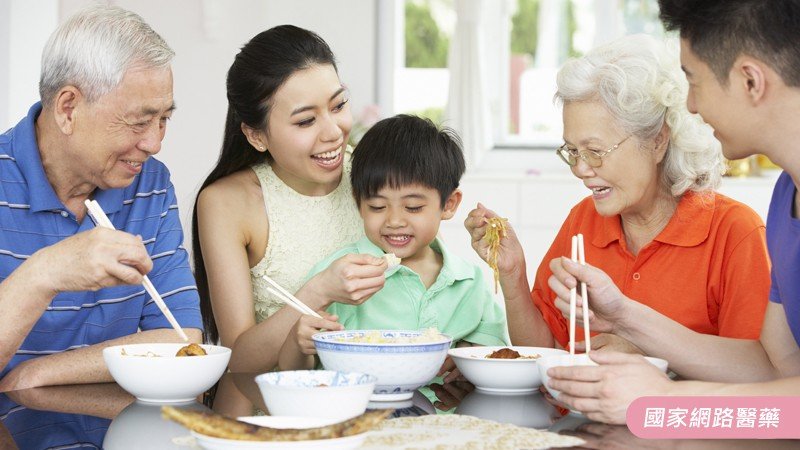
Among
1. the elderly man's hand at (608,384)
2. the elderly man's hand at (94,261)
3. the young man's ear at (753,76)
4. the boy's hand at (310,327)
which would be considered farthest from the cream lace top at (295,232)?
the young man's ear at (753,76)

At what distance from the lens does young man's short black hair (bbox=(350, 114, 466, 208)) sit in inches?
97.8

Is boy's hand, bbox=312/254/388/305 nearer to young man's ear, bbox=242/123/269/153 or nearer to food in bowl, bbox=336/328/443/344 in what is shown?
food in bowl, bbox=336/328/443/344

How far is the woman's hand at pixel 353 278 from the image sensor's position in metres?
2.14

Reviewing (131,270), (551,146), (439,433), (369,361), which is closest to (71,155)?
(131,270)

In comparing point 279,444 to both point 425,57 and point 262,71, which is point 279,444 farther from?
point 425,57

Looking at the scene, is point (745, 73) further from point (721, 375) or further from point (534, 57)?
point (534, 57)

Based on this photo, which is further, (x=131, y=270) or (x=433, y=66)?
(x=433, y=66)

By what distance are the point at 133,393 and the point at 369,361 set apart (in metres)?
0.41

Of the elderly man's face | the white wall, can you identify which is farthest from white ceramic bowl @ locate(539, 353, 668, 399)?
the white wall

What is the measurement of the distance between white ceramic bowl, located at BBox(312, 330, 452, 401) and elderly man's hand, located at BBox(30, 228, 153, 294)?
369mm

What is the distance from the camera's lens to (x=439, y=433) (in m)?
1.54

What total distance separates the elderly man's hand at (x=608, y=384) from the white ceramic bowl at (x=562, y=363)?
23 mm

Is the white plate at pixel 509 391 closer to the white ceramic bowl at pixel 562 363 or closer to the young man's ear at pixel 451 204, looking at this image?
the white ceramic bowl at pixel 562 363

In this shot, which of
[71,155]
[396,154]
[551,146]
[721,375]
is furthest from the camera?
[551,146]
